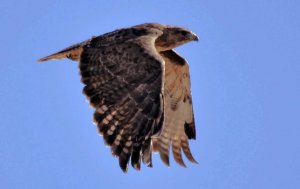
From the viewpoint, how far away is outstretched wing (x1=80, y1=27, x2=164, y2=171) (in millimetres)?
16594

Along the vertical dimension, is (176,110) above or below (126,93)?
below

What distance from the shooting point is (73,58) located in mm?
18719

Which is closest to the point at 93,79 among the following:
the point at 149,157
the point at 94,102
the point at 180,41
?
the point at 94,102

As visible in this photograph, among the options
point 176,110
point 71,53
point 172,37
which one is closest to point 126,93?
point 71,53

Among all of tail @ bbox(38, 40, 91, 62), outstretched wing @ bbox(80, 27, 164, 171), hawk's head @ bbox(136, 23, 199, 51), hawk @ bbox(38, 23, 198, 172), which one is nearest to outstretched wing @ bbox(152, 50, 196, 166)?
hawk's head @ bbox(136, 23, 199, 51)

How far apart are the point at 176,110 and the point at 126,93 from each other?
311cm

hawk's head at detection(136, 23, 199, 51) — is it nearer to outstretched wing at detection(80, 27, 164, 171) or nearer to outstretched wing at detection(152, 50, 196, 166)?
outstretched wing at detection(152, 50, 196, 166)

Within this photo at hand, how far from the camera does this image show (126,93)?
17016 millimetres

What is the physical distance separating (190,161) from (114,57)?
2.90 meters

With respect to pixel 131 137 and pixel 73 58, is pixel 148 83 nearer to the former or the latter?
pixel 131 137

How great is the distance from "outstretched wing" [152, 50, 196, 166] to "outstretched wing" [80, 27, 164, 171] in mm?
2102

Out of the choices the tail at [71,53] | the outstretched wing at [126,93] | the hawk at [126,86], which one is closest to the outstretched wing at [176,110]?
the hawk at [126,86]

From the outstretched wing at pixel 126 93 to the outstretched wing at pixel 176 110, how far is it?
210 cm

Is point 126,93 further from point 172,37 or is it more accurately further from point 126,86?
point 172,37
